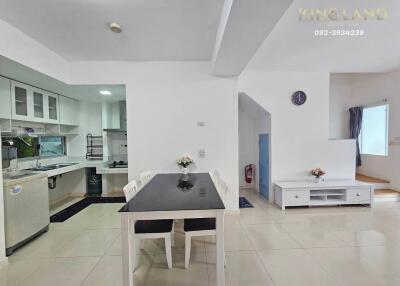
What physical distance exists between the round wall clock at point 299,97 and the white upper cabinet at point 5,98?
486 cm

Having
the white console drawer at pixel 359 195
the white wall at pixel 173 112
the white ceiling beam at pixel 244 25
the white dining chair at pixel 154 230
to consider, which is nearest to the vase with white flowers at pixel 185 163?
the white wall at pixel 173 112

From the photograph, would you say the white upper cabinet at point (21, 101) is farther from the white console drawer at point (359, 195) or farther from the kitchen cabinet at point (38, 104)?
the white console drawer at point (359, 195)

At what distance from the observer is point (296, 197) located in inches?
153

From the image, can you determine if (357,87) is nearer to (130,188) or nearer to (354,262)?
(354,262)

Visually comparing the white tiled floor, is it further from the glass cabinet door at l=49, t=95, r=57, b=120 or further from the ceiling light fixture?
the ceiling light fixture

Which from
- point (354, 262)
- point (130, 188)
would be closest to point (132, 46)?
point (130, 188)

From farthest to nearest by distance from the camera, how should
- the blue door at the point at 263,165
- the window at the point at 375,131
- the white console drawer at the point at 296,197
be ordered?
1. the window at the point at 375,131
2. the blue door at the point at 263,165
3. the white console drawer at the point at 296,197

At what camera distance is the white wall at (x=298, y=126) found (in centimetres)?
417

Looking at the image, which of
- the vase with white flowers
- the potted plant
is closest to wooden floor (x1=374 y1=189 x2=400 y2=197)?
the potted plant

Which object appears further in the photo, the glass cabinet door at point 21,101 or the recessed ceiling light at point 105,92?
the recessed ceiling light at point 105,92

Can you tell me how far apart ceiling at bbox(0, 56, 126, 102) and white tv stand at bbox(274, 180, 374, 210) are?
3.63 meters

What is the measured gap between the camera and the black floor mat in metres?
3.59

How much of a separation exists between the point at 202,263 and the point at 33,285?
63.4 inches

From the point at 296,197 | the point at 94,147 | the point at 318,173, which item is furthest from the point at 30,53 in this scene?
the point at 318,173
